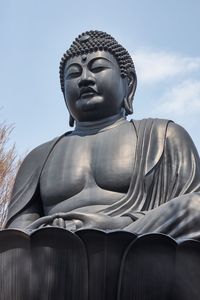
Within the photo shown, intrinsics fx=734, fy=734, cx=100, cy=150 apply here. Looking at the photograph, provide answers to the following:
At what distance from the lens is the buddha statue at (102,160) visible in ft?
14.0

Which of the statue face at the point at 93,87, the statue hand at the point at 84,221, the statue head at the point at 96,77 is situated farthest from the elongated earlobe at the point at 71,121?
the statue hand at the point at 84,221

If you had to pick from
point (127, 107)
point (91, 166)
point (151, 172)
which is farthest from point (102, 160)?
point (127, 107)

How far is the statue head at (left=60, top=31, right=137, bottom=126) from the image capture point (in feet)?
15.9

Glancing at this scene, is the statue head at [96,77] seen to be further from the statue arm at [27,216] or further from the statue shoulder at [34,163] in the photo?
the statue arm at [27,216]

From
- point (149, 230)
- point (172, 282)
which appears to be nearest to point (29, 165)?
point (149, 230)

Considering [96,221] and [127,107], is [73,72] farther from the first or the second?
[96,221]

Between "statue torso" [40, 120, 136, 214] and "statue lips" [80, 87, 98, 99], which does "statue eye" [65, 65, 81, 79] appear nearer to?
"statue lips" [80, 87, 98, 99]

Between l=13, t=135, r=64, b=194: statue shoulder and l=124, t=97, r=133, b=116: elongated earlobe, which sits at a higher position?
l=124, t=97, r=133, b=116: elongated earlobe

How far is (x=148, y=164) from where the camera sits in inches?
175

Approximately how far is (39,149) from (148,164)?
0.85m

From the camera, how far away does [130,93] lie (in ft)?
16.8

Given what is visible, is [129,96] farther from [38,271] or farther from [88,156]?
[38,271]

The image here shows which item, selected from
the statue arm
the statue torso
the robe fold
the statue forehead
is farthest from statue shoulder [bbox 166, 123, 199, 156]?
the statue arm

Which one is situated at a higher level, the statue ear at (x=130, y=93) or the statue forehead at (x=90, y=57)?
the statue forehead at (x=90, y=57)
